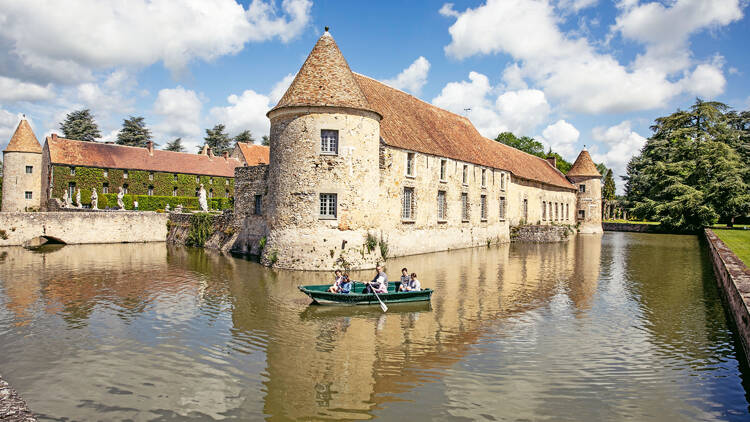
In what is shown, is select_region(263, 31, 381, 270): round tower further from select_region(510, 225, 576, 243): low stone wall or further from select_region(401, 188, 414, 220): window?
select_region(510, 225, 576, 243): low stone wall

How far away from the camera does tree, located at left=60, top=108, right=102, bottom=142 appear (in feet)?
200

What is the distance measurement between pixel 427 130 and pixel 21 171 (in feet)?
127

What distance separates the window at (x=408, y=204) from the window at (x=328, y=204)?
5.58 m

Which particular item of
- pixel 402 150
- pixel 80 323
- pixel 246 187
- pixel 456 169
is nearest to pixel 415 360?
pixel 80 323

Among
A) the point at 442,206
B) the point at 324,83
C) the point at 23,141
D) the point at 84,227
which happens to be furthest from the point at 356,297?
the point at 23,141

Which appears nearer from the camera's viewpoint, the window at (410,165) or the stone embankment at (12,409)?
the stone embankment at (12,409)

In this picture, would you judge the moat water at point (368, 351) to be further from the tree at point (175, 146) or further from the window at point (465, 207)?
the tree at point (175, 146)

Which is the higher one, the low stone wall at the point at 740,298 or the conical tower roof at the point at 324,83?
the conical tower roof at the point at 324,83

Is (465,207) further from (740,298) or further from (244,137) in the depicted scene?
(244,137)

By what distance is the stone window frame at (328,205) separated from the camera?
19.2 metres

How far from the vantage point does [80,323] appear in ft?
35.9

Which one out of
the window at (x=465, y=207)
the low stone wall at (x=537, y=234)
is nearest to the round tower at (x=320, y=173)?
the window at (x=465, y=207)

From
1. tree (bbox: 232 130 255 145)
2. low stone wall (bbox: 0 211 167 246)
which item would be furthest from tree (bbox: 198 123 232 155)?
low stone wall (bbox: 0 211 167 246)

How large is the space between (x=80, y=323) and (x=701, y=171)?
50.8 m
